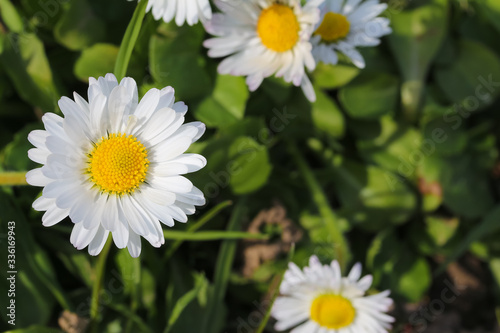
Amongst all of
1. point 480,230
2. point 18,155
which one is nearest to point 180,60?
point 18,155

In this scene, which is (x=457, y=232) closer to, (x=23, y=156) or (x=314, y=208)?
(x=314, y=208)

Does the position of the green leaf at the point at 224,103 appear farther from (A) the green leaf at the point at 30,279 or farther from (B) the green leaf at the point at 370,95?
(A) the green leaf at the point at 30,279

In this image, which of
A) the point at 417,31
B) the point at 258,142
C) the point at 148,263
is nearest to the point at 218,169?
the point at 258,142

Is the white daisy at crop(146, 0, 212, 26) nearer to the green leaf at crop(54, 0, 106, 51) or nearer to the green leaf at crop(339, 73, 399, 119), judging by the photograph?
the green leaf at crop(54, 0, 106, 51)

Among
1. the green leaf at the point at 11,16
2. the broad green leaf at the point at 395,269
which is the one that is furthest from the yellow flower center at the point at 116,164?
the broad green leaf at the point at 395,269

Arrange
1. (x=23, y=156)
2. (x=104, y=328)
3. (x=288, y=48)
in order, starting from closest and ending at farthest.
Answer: (x=288, y=48) → (x=23, y=156) → (x=104, y=328)
